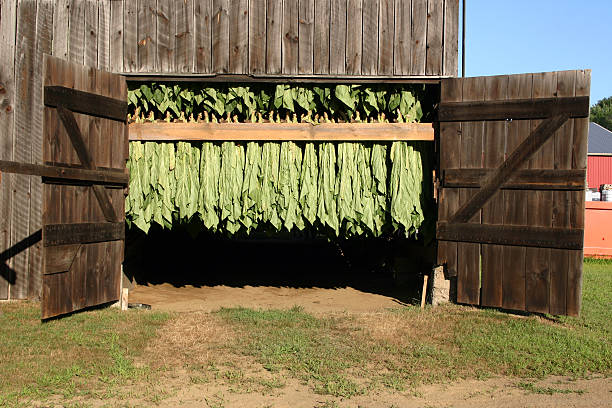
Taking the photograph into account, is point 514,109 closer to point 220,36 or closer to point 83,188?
point 220,36

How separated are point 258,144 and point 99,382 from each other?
4.30 meters

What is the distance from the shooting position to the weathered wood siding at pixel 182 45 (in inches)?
326

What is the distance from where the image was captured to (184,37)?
8.38 m

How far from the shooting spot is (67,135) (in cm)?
727

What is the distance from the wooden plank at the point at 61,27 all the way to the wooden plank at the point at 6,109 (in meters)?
0.60

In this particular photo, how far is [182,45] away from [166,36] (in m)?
0.28

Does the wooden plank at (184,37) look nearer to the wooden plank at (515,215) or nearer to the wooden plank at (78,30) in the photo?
the wooden plank at (78,30)

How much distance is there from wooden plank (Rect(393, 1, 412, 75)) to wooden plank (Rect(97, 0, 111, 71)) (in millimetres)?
4158

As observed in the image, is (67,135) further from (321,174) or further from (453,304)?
(453,304)

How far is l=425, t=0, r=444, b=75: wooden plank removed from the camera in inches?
323

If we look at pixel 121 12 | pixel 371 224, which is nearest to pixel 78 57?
pixel 121 12

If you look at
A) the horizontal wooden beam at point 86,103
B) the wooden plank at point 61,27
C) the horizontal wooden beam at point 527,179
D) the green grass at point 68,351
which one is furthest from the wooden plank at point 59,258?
the horizontal wooden beam at point 527,179

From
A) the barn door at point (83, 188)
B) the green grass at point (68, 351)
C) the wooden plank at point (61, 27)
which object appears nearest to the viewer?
the green grass at point (68, 351)

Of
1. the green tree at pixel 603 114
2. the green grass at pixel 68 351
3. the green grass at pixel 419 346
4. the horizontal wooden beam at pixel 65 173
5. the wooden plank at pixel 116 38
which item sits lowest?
the green grass at pixel 68 351
